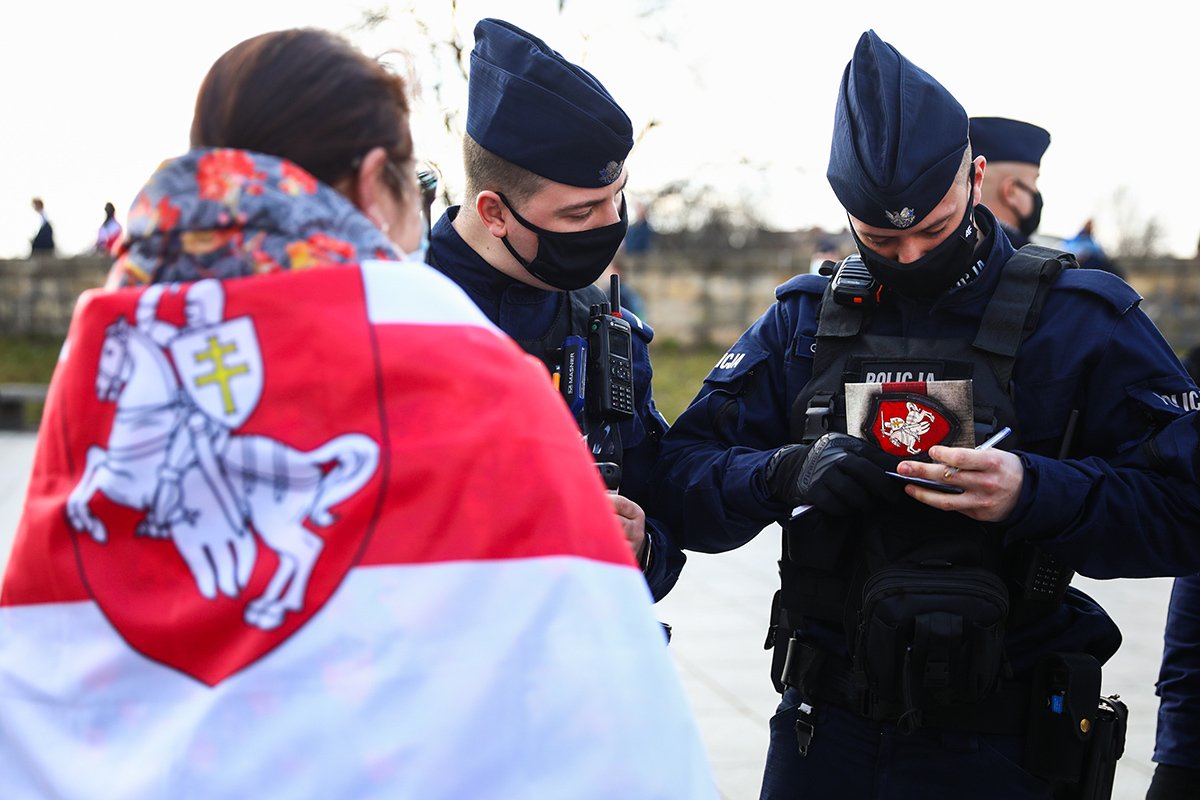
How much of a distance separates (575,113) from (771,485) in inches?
33.9

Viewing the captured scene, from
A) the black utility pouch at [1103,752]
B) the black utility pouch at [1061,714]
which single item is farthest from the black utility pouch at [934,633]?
the black utility pouch at [1103,752]

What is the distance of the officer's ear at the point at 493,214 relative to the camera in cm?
261

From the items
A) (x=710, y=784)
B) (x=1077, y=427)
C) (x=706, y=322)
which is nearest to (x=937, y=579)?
(x=1077, y=427)

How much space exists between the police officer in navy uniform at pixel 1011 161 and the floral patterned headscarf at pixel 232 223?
3444mm

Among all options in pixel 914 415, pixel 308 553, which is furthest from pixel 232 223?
pixel 914 415

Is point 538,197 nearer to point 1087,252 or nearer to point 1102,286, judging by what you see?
point 1102,286

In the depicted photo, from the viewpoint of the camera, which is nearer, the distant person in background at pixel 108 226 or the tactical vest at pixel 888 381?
the tactical vest at pixel 888 381

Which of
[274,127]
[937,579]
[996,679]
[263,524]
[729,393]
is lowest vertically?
[996,679]

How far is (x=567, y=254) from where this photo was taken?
8.50 feet

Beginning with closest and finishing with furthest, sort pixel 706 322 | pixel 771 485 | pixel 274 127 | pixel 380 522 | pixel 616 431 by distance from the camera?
pixel 380 522, pixel 274 127, pixel 771 485, pixel 616 431, pixel 706 322

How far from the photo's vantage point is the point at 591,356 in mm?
2600

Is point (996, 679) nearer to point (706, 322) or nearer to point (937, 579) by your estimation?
point (937, 579)

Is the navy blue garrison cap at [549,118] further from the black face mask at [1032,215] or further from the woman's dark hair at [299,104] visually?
the black face mask at [1032,215]

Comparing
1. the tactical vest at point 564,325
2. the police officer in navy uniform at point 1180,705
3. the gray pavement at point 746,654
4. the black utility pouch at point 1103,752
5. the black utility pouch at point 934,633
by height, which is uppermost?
the tactical vest at point 564,325
